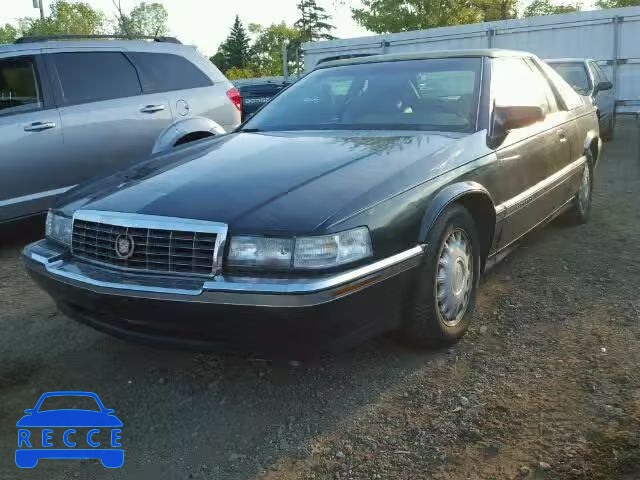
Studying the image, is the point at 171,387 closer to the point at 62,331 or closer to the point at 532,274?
the point at 62,331

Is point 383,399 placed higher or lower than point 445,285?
lower

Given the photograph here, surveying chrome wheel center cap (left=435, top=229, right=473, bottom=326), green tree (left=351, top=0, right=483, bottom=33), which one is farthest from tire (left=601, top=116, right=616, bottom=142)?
green tree (left=351, top=0, right=483, bottom=33)

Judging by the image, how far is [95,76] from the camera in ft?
20.1

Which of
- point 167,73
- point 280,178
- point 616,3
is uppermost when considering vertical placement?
point 616,3

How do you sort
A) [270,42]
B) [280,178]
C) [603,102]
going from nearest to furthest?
[280,178] → [603,102] → [270,42]

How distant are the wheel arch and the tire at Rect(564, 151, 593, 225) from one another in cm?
220

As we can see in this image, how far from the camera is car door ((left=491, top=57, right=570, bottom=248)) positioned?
3924mm

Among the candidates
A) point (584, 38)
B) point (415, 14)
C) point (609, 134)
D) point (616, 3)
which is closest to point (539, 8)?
point (616, 3)

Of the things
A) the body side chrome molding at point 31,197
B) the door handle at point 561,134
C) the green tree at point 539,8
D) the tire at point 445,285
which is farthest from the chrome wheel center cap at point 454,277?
the green tree at point 539,8

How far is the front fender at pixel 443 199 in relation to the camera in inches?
120

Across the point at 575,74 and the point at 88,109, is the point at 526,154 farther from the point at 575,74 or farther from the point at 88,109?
the point at 575,74

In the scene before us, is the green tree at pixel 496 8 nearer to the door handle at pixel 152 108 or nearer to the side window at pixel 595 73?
the side window at pixel 595 73

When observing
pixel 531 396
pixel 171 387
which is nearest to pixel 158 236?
pixel 171 387

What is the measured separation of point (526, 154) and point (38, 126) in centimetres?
398
